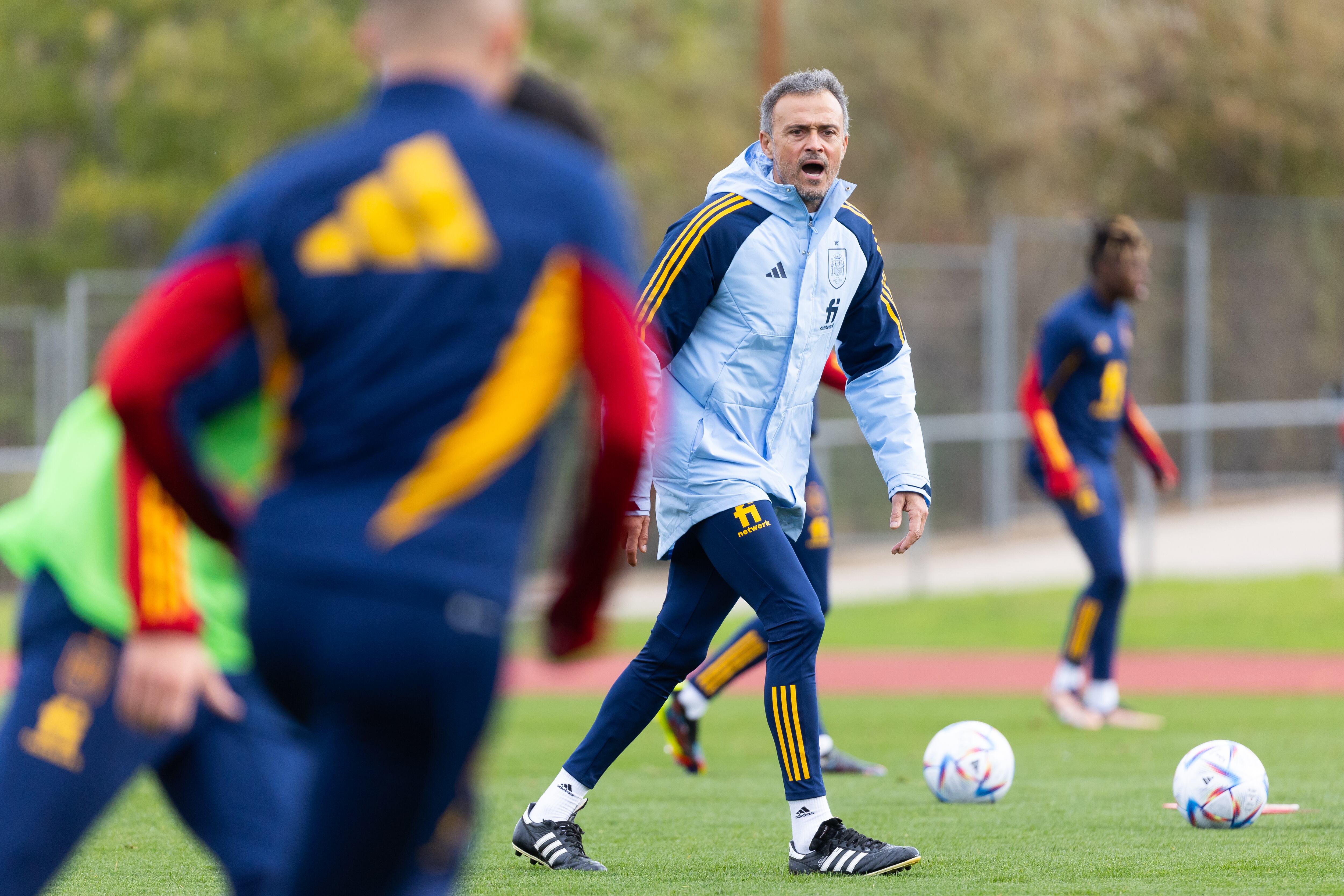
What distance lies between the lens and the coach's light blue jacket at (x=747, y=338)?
5656mm

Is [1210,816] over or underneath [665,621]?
underneath

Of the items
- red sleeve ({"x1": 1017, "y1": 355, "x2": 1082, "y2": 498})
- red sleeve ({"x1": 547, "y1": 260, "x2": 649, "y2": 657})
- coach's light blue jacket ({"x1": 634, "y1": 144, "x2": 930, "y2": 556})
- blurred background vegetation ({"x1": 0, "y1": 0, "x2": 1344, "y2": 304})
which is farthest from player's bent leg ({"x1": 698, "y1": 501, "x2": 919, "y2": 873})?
blurred background vegetation ({"x1": 0, "y1": 0, "x2": 1344, "y2": 304})

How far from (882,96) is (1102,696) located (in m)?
18.1

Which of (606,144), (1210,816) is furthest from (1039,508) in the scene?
(606,144)

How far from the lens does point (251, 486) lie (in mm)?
3045

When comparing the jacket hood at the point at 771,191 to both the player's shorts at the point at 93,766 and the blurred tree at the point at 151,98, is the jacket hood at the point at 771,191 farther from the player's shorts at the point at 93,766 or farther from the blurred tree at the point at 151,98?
the blurred tree at the point at 151,98

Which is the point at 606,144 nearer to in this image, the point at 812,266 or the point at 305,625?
the point at 305,625

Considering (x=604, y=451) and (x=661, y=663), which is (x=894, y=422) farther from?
(x=604, y=451)

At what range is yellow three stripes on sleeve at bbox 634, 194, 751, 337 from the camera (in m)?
5.67

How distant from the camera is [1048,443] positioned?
9719 mm

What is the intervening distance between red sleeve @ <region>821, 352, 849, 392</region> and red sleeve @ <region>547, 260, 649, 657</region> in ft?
13.9

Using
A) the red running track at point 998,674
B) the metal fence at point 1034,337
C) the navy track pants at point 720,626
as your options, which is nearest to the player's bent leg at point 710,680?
the navy track pants at point 720,626

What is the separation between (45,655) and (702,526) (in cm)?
269

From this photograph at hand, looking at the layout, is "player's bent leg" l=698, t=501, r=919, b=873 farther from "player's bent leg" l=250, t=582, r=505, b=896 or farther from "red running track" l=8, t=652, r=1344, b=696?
"red running track" l=8, t=652, r=1344, b=696
